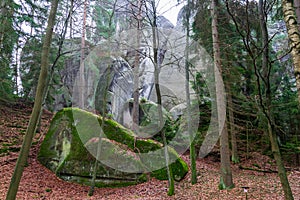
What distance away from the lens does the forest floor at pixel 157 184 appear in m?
6.09

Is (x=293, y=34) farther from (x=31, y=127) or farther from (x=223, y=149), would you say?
(x=31, y=127)

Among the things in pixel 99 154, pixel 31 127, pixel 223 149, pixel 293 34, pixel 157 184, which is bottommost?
pixel 157 184

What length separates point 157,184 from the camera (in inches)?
293

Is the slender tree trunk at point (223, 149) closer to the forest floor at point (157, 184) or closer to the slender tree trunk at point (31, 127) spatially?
the forest floor at point (157, 184)

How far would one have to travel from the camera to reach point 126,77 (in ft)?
56.0

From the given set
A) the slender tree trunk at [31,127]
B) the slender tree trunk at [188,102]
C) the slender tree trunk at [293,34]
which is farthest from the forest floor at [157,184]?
the slender tree trunk at [293,34]

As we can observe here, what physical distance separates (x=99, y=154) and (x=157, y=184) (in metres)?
2.18

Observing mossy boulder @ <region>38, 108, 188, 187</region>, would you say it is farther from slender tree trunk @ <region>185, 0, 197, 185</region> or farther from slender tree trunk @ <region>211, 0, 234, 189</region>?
slender tree trunk @ <region>211, 0, 234, 189</region>

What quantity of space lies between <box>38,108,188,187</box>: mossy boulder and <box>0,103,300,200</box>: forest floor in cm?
34

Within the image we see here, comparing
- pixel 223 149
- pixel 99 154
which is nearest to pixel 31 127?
pixel 99 154

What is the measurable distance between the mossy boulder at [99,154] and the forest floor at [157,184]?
0.34m

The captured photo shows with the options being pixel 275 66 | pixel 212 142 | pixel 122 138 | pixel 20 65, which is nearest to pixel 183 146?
pixel 212 142

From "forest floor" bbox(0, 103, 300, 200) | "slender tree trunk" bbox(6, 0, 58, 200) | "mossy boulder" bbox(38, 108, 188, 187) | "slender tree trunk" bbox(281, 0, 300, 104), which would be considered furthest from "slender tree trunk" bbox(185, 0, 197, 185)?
"slender tree trunk" bbox(281, 0, 300, 104)

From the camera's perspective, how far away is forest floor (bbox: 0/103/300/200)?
6.09m
